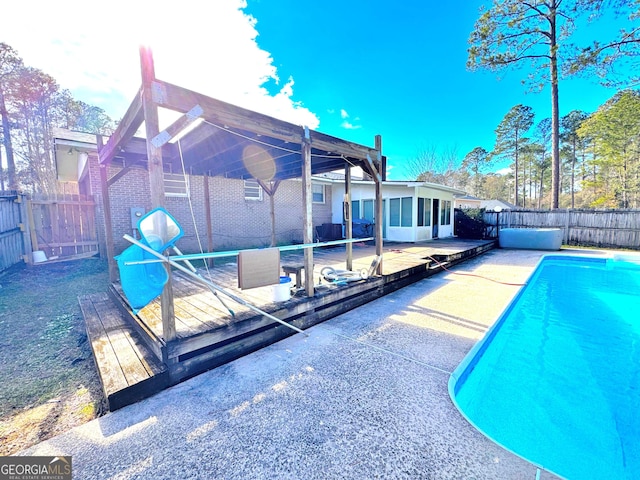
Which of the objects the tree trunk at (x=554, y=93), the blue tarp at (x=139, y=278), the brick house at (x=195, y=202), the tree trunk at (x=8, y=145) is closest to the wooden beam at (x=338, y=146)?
the blue tarp at (x=139, y=278)

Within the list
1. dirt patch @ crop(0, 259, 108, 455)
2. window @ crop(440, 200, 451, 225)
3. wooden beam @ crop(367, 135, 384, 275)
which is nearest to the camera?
dirt patch @ crop(0, 259, 108, 455)

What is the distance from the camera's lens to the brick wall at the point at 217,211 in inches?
299

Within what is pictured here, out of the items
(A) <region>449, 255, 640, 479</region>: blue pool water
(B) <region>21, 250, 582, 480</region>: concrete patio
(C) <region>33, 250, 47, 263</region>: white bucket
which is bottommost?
(A) <region>449, 255, 640, 479</region>: blue pool water

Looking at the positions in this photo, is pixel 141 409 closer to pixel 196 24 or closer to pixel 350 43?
pixel 196 24

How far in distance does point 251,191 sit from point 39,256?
6273 mm

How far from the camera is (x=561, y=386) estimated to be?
2867 mm

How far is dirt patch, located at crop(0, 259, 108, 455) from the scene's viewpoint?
79.3 inches

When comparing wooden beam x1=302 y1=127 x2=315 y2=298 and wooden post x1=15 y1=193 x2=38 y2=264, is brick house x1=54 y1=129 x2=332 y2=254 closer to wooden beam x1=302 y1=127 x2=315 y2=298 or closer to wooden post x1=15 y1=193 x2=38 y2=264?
wooden post x1=15 y1=193 x2=38 y2=264

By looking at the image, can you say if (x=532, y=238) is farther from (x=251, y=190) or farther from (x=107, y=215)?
(x=107, y=215)

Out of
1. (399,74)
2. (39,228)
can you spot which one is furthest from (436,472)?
(399,74)

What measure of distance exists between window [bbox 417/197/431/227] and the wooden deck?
25.7 ft

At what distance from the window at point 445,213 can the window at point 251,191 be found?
30.2 feet

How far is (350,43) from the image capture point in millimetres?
10117

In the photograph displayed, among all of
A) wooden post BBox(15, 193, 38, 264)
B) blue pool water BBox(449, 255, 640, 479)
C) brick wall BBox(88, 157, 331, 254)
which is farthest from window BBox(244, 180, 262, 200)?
blue pool water BBox(449, 255, 640, 479)
